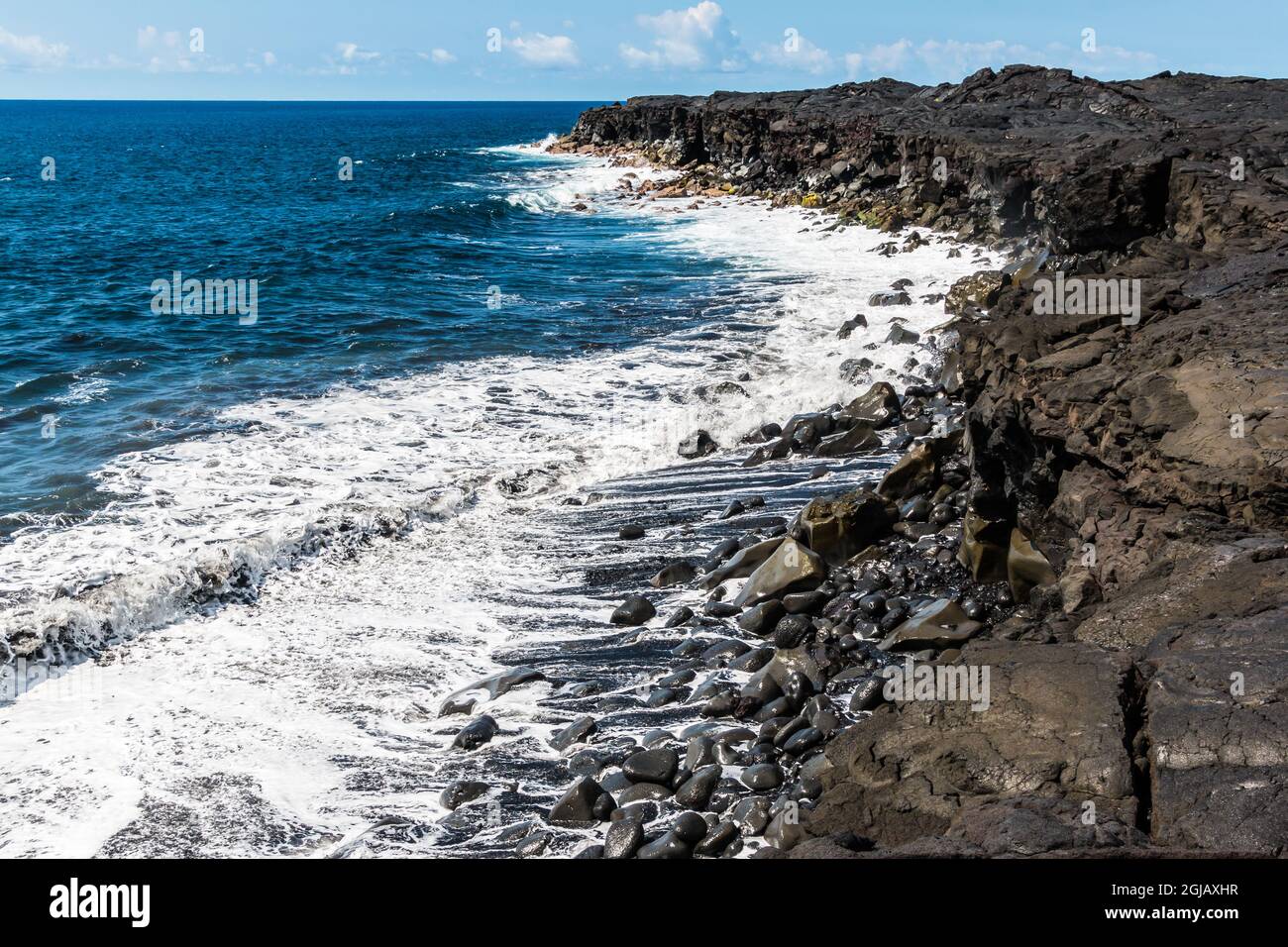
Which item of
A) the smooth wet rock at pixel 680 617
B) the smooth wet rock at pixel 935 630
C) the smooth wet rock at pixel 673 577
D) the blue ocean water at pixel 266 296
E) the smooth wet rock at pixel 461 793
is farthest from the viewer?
the blue ocean water at pixel 266 296

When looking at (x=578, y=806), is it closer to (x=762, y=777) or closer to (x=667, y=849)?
(x=667, y=849)

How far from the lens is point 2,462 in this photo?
15.5 m

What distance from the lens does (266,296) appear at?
2822 centimetres

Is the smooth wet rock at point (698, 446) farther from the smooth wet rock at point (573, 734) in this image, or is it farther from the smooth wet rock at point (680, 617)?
the smooth wet rock at point (573, 734)

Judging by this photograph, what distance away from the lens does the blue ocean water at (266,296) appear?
1784cm

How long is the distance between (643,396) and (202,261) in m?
23.1

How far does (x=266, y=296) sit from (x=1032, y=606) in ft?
79.9

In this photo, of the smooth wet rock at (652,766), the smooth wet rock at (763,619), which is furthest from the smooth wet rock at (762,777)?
the smooth wet rock at (763,619)

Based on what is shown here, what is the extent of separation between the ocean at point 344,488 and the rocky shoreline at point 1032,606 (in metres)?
1.11

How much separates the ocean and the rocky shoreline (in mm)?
1108

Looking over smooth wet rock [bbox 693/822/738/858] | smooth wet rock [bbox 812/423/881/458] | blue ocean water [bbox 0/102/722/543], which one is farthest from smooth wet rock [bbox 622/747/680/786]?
blue ocean water [bbox 0/102/722/543]

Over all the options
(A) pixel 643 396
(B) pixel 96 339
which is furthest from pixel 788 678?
(B) pixel 96 339

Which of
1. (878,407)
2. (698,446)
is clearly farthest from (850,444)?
(698,446)

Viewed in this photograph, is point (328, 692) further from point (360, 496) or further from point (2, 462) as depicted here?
point (2, 462)
